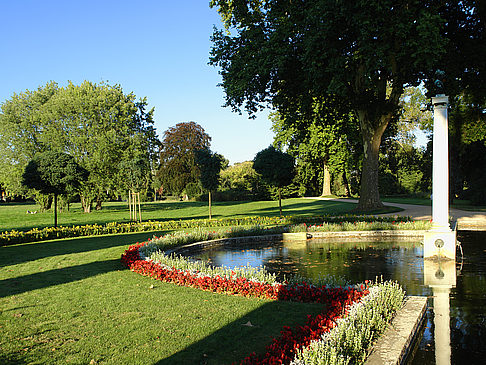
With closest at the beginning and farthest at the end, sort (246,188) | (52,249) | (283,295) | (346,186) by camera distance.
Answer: (283,295), (52,249), (346,186), (246,188)

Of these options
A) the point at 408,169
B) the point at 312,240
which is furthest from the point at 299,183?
the point at 312,240

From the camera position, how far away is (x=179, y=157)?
186 feet

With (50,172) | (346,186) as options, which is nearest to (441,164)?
(50,172)

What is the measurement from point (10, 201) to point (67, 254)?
67690mm

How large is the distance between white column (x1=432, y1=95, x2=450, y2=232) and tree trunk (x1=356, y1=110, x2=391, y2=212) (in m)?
12.7

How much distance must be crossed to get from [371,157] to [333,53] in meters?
7.68

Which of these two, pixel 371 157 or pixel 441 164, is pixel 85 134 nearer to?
pixel 371 157

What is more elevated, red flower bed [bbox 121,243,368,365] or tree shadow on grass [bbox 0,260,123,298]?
red flower bed [bbox 121,243,368,365]

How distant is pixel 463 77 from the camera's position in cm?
1883

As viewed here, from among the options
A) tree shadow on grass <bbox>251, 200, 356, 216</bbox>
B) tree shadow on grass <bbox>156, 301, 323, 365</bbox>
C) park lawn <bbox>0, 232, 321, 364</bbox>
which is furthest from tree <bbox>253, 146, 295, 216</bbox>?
tree shadow on grass <bbox>156, 301, 323, 365</bbox>

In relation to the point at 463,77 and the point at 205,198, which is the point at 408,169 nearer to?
the point at 205,198

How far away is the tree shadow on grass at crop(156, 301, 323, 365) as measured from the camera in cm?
403

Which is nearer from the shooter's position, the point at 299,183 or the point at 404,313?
the point at 404,313

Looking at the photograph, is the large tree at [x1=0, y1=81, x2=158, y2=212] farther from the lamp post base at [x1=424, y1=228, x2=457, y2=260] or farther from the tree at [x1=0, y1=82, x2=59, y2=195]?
the lamp post base at [x1=424, y1=228, x2=457, y2=260]
